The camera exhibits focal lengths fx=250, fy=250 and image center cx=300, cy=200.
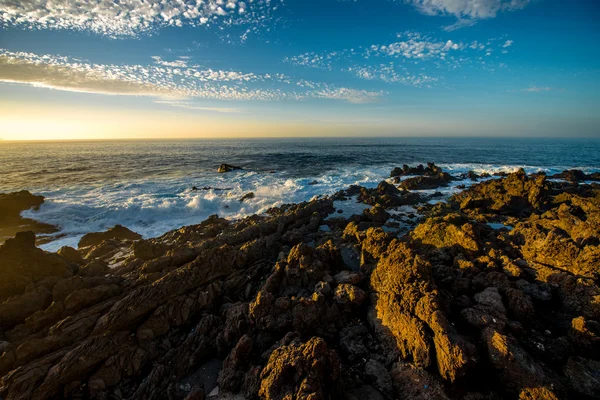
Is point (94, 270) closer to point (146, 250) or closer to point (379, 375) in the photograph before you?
point (146, 250)

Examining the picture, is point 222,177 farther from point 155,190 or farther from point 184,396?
point 184,396

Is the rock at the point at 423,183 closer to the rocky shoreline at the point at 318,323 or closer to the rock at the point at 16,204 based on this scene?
the rocky shoreline at the point at 318,323

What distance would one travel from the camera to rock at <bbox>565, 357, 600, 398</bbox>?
5.12 meters

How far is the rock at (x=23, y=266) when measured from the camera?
9109mm

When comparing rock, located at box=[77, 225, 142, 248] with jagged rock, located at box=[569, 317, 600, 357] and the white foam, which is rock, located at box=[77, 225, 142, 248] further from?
jagged rock, located at box=[569, 317, 600, 357]

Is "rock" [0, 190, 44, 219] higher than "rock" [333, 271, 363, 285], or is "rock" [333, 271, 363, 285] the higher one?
"rock" [333, 271, 363, 285]

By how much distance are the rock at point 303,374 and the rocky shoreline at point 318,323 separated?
0.09 feet

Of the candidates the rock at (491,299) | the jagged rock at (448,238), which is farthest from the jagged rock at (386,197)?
the rock at (491,299)

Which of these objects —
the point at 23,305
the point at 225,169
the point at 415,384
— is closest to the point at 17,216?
the point at 23,305

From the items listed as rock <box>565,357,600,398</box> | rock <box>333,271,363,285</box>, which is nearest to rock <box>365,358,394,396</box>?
rock <box>333,271,363,285</box>

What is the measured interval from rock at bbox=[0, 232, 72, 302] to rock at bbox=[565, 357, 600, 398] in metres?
15.7

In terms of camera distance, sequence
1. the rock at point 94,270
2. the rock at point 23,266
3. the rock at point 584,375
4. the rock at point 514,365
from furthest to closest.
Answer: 1. the rock at point 94,270
2. the rock at point 23,266
3. the rock at point 514,365
4. the rock at point 584,375

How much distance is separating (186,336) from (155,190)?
30410mm

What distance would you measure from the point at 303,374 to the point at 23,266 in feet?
37.2
